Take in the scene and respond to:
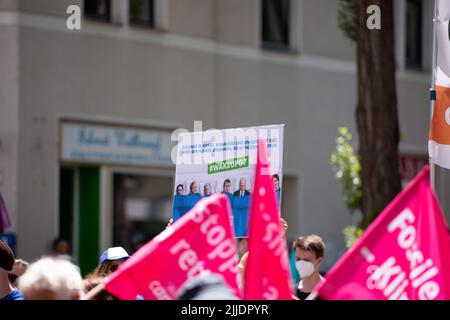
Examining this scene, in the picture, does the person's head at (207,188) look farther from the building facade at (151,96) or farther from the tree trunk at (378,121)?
the building facade at (151,96)

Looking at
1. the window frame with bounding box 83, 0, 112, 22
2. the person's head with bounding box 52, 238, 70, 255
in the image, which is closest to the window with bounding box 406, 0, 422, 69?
the window frame with bounding box 83, 0, 112, 22

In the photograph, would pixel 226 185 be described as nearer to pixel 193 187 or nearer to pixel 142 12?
pixel 193 187

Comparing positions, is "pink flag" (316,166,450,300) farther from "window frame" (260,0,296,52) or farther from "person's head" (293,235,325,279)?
"window frame" (260,0,296,52)

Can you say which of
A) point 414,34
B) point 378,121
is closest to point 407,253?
point 378,121

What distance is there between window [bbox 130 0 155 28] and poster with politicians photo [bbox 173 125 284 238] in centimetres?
1101

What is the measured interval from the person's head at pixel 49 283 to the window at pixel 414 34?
18.1 meters

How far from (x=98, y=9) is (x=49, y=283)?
13.1 metres

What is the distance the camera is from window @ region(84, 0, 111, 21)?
16969mm

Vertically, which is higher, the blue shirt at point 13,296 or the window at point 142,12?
the window at point 142,12

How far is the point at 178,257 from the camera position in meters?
4.27

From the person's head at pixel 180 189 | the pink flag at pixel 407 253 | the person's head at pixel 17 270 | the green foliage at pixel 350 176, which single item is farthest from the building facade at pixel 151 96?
the pink flag at pixel 407 253

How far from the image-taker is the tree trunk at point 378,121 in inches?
511

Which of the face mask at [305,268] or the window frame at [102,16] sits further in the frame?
the window frame at [102,16]
